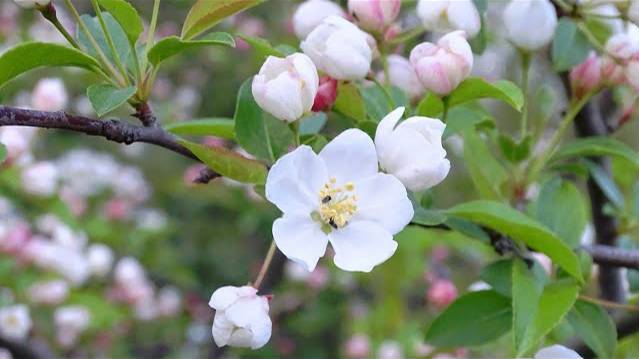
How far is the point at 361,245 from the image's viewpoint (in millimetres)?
840

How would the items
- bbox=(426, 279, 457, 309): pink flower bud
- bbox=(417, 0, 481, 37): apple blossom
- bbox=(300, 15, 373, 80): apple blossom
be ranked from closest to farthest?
1. bbox=(300, 15, 373, 80): apple blossom
2. bbox=(417, 0, 481, 37): apple blossom
3. bbox=(426, 279, 457, 309): pink flower bud

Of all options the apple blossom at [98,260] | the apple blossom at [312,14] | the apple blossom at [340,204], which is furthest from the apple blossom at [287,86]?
the apple blossom at [98,260]

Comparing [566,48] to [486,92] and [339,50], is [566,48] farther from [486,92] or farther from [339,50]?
[339,50]

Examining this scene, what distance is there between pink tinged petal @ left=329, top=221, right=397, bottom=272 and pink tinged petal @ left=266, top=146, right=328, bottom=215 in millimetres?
41

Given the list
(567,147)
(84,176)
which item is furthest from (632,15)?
(84,176)

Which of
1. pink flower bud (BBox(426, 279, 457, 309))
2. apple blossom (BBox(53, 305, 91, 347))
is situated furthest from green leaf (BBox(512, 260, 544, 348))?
apple blossom (BBox(53, 305, 91, 347))

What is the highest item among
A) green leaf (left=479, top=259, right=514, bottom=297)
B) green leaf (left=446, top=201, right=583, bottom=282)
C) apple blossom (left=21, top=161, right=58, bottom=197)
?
green leaf (left=446, top=201, right=583, bottom=282)

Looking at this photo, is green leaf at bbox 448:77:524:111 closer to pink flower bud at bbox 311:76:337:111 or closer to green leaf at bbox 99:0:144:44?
pink flower bud at bbox 311:76:337:111

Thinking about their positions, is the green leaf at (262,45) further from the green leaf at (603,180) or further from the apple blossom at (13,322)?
the apple blossom at (13,322)

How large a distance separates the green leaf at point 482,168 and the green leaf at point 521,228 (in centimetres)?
19

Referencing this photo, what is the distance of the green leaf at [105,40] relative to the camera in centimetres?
92

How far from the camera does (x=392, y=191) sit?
0.82 metres

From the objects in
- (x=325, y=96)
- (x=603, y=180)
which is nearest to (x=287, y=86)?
(x=325, y=96)

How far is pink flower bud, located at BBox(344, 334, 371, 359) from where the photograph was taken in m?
2.53
